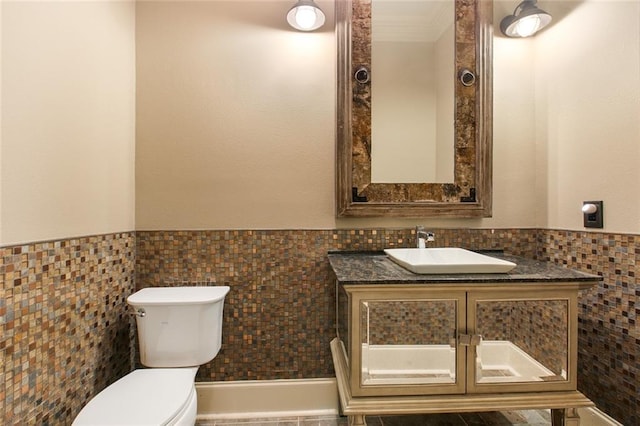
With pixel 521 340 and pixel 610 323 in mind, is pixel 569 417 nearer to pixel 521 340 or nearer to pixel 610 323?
pixel 521 340

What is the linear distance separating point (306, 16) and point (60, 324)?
176cm

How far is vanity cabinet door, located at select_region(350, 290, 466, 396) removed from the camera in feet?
4.05

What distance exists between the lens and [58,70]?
1.23m

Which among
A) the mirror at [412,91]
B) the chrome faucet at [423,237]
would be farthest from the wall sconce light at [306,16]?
the chrome faucet at [423,237]

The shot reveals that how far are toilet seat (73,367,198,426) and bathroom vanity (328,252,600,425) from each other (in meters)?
0.60

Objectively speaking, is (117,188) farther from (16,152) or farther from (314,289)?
(314,289)

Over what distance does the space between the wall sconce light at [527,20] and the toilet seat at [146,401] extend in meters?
2.37

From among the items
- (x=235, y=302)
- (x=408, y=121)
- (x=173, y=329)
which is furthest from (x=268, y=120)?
(x=173, y=329)

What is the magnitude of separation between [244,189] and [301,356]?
0.98 m

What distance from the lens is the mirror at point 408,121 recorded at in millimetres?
1775

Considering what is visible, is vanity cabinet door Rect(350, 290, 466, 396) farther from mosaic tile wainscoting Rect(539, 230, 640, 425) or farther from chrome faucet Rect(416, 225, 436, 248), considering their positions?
mosaic tile wainscoting Rect(539, 230, 640, 425)

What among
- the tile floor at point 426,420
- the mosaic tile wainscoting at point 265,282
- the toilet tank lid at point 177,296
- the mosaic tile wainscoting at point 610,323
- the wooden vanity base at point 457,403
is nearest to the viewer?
the wooden vanity base at point 457,403

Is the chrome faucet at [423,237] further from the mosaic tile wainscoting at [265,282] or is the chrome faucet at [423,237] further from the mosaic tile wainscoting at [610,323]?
the mosaic tile wainscoting at [610,323]

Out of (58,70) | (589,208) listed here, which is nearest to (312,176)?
(58,70)
